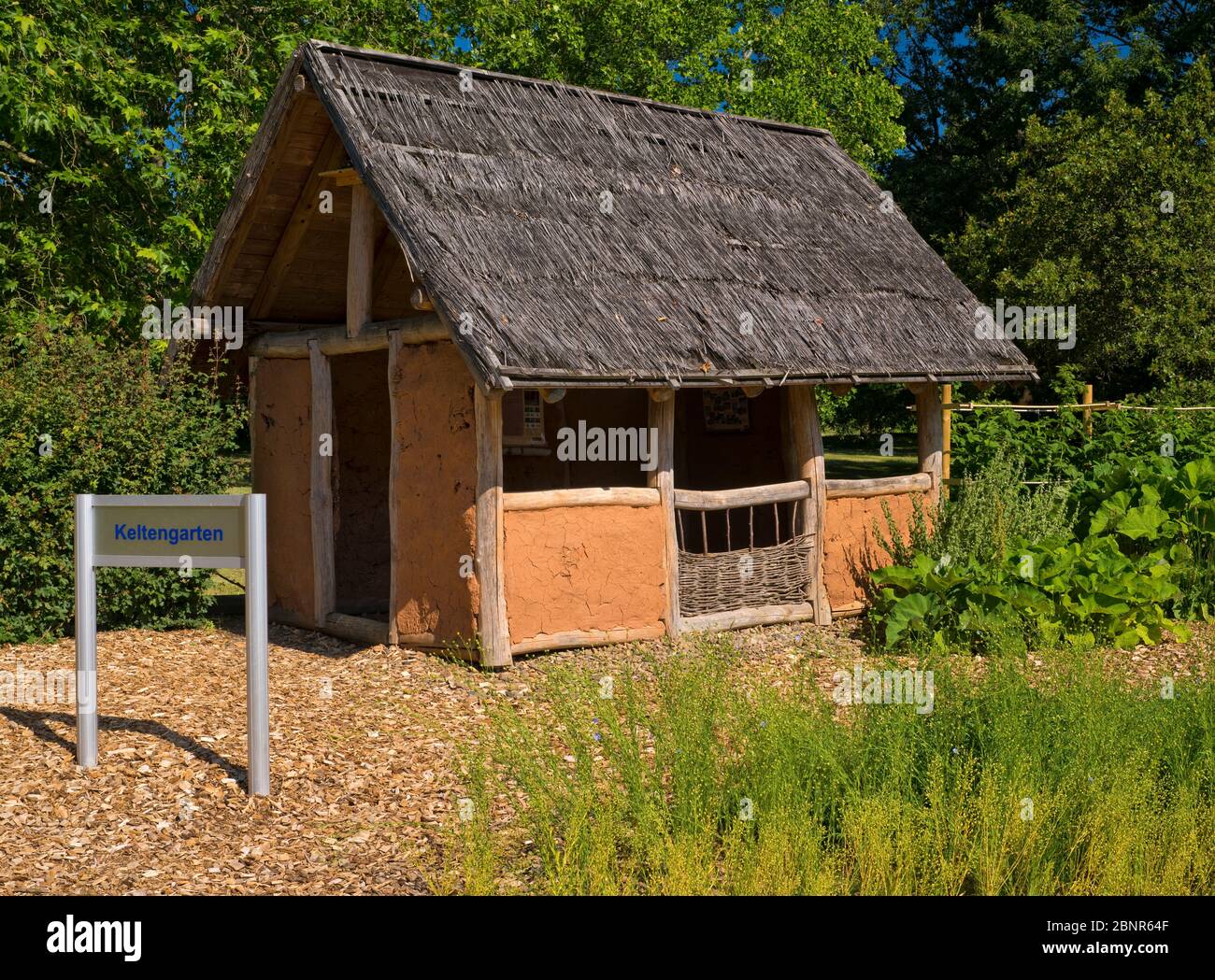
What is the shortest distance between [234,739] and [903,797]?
3871mm

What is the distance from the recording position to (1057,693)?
5836 millimetres

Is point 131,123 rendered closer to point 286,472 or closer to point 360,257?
point 286,472

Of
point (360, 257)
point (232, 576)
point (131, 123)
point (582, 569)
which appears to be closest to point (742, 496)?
point (582, 569)

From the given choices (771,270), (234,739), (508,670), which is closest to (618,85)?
(771,270)

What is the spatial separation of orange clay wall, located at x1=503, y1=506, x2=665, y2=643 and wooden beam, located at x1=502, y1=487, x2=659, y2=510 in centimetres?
4

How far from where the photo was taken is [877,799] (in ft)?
15.9

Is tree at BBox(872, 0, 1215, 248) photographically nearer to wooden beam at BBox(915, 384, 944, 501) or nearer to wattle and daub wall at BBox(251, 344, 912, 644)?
wooden beam at BBox(915, 384, 944, 501)

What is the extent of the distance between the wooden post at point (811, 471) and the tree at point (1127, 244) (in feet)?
32.5

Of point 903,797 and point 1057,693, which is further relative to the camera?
point 1057,693

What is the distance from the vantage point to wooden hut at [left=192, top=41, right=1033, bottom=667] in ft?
30.2

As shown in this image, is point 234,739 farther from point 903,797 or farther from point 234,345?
point 234,345

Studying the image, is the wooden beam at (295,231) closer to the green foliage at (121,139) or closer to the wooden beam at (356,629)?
the green foliage at (121,139)

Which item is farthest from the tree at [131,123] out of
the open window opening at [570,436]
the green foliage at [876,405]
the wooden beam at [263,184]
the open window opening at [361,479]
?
the green foliage at [876,405]

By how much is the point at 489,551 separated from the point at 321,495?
2408mm
